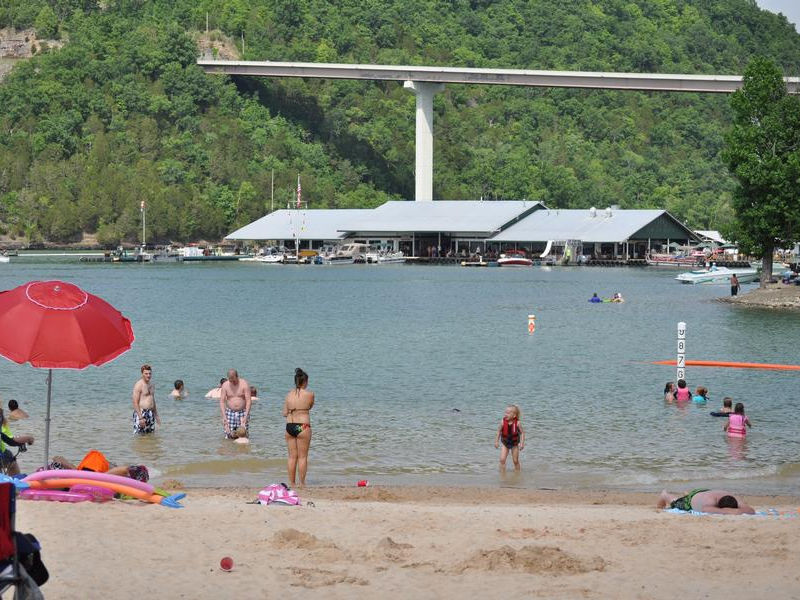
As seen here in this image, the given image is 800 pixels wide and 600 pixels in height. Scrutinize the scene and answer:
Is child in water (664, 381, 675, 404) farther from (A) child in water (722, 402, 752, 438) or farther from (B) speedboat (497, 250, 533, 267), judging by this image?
(B) speedboat (497, 250, 533, 267)

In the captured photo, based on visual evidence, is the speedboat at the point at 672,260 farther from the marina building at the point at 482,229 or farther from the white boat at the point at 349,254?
the white boat at the point at 349,254

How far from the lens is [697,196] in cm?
18762

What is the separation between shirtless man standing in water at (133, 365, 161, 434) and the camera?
2570cm

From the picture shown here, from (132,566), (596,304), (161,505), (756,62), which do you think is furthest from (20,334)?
(756,62)

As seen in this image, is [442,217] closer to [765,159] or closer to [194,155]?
[194,155]

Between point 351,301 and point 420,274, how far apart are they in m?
36.4

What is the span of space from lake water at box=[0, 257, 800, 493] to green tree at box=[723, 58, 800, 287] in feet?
19.8

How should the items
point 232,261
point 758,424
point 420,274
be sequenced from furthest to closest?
point 232,261
point 420,274
point 758,424

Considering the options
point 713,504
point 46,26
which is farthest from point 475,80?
point 713,504

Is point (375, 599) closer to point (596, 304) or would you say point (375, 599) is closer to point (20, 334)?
point (20, 334)

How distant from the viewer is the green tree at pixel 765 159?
76312mm

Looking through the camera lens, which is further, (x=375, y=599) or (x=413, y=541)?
(x=413, y=541)

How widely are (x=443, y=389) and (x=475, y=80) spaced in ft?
437

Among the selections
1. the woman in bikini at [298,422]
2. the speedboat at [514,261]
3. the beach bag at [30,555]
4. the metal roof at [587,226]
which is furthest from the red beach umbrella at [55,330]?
the speedboat at [514,261]
